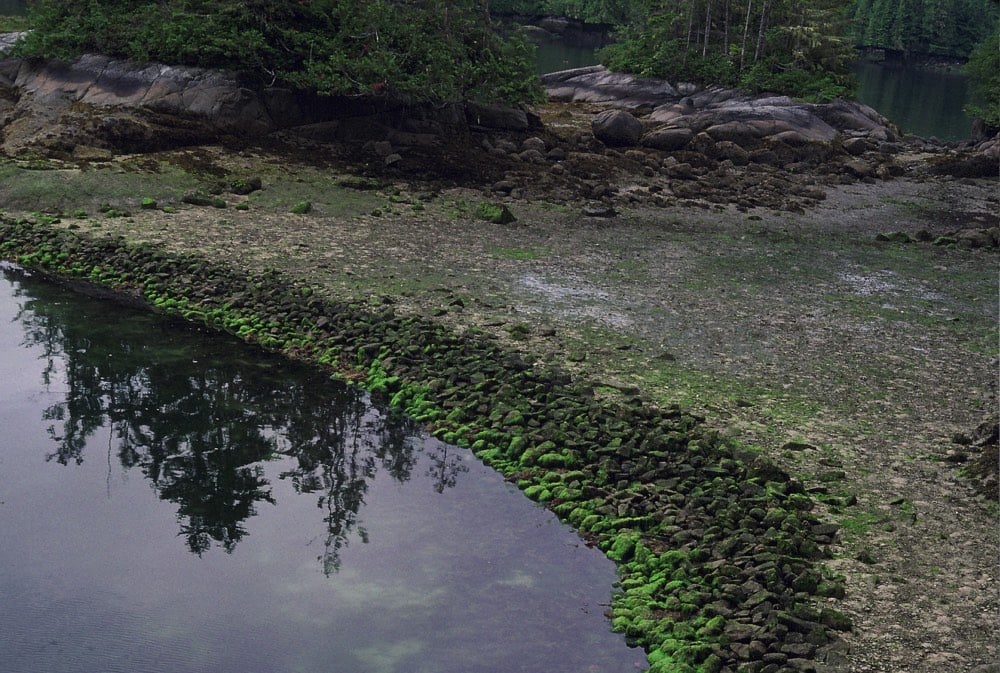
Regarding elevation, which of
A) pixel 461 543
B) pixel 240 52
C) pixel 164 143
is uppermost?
pixel 240 52

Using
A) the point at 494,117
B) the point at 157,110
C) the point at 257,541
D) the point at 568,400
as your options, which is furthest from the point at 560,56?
the point at 257,541

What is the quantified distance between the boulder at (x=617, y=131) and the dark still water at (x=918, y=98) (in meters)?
18.7

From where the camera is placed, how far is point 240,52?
79.4ft

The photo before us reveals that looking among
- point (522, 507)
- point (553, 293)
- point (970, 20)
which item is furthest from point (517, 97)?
point (970, 20)

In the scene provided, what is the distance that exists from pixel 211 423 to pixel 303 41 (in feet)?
48.2

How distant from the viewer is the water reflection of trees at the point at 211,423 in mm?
11258

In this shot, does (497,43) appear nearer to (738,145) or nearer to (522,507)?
(738,145)

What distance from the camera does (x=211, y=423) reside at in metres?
12.9

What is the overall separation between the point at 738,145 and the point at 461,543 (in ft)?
81.0

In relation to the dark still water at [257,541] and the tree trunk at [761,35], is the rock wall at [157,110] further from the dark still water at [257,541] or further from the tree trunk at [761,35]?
the tree trunk at [761,35]

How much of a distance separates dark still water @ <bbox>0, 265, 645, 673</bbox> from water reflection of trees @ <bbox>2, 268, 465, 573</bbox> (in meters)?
0.03

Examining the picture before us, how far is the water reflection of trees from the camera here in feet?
36.9

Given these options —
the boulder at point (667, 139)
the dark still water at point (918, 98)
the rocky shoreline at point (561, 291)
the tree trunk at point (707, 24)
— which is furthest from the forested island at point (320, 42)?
the dark still water at point (918, 98)

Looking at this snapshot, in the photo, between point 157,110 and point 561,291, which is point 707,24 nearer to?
point 157,110
